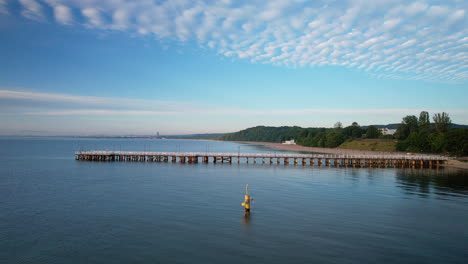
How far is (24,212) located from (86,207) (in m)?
5.03

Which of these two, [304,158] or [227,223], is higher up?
[304,158]

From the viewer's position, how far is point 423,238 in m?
23.8

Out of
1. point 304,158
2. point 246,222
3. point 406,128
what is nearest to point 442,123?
point 406,128

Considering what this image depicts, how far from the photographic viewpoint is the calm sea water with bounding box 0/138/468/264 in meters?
20.4

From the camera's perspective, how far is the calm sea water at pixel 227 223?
20375mm

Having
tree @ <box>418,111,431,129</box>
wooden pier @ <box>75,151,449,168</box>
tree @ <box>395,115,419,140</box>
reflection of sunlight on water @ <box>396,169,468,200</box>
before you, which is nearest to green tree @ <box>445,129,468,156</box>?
wooden pier @ <box>75,151,449,168</box>

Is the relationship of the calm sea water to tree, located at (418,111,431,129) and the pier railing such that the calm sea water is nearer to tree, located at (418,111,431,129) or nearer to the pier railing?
the pier railing

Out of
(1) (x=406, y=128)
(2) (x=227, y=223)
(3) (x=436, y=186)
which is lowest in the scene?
(2) (x=227, y=223)

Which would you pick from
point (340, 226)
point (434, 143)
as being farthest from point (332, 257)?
point (434, 143)

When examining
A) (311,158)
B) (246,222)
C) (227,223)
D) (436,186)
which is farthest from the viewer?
(311,158)

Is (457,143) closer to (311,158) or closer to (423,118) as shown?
(311,158)

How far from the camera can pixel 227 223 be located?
26688mm

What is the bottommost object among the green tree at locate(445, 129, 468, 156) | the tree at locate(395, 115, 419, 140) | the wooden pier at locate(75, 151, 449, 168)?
the wooden pier at locate(75, 151, 449, 168)

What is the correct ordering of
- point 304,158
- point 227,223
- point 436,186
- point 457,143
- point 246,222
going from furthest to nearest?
point 457,143 → point 304,158 → point 436,186 → point 246,222 → point 227,223
